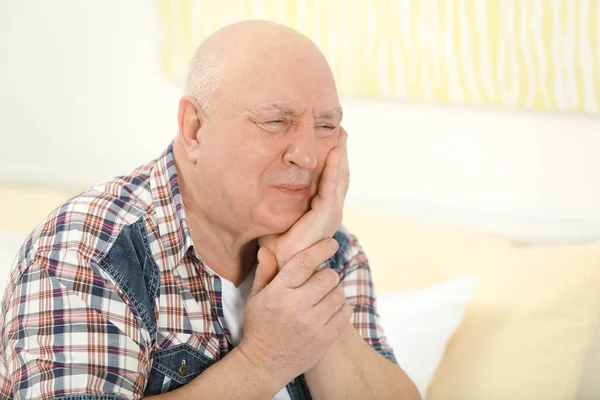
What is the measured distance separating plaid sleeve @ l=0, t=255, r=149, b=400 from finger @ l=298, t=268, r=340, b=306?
0.87 ft

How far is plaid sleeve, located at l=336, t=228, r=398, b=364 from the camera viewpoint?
146 cm

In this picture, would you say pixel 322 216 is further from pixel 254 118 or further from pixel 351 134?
pixel 351 134

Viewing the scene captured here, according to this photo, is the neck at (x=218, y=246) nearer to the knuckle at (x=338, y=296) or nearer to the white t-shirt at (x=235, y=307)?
the white t-shirt at (x=235, y=307)

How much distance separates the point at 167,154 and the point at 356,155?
855mm

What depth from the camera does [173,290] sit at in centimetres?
125

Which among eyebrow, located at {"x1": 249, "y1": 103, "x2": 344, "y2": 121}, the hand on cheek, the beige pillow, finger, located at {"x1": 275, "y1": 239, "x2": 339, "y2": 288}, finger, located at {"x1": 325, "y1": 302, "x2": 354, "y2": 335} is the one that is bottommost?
the beige pillow

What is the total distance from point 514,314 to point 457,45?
68 centimetres

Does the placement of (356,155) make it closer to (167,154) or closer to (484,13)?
(484,13)

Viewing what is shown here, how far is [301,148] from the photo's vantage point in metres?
1.23

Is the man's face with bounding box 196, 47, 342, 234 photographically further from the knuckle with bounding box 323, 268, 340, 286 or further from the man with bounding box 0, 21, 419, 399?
the knuckle with bounding box 323, 268, 340, 286

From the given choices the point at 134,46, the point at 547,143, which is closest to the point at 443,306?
the point at 547,143

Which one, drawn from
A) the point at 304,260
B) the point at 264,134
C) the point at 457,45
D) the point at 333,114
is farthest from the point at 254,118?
the point at 457,45

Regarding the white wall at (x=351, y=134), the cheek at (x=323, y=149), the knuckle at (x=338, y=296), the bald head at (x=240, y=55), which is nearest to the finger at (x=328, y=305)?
the knuckle at (x=338, y=296)

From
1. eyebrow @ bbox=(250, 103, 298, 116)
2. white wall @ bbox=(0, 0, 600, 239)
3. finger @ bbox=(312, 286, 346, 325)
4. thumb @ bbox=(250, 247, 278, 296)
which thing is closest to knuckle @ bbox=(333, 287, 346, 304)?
finger @ bbox=(312, 286, 346, 325)
